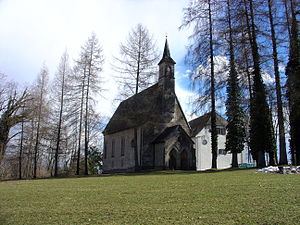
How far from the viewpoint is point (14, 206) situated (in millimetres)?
8586

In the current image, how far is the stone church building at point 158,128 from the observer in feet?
102

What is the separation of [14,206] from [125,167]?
3117 cm

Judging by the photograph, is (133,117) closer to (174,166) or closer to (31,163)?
(174,166)

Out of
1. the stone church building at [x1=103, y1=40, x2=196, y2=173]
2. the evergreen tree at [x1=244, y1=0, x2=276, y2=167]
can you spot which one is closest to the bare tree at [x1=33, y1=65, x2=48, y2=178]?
the stone church building at [x1=103, y1=40, x2=196, y2=173]

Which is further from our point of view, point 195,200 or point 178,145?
point 178,145

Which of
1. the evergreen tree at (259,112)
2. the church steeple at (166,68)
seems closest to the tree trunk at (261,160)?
the evergreen tree at (259,112)

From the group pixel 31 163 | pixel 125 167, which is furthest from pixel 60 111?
pixel 31 163

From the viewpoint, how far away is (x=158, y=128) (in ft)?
114

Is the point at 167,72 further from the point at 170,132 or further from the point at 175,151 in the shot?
the point at 175,151

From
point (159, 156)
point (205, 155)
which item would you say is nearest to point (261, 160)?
point (159, 156)

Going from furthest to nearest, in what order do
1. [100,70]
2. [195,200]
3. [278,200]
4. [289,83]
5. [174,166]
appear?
[100,70]
[174,166]
[289,83]
[195,200]
[278,200]

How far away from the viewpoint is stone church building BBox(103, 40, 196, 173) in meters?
31.2

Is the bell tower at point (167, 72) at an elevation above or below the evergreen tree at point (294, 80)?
above

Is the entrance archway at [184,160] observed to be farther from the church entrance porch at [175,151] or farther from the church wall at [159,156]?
the church wall at [159,156]
